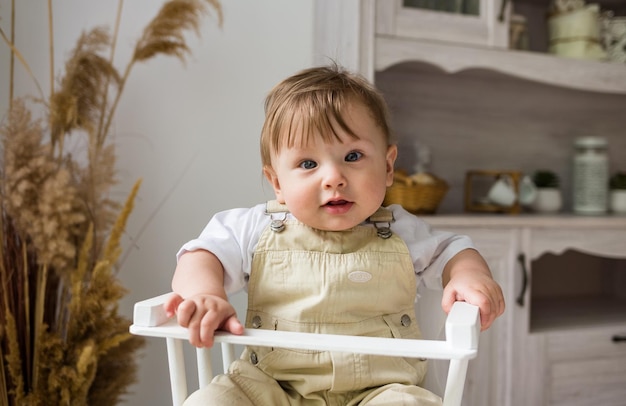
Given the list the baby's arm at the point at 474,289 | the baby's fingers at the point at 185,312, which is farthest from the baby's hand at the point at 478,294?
the baby's fingers at the point at 185,312

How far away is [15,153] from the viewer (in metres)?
1.38

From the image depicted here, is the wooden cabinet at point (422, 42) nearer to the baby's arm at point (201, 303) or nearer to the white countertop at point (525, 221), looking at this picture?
the white countertop at point (525, 221)

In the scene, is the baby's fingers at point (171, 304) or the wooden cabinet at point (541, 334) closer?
the baby's fingers at point (171, 304)

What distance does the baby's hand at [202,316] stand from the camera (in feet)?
2.52

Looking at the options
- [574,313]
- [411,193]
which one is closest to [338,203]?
[411,193]

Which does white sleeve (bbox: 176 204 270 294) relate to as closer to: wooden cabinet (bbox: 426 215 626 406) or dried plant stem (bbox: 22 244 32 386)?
dried plant stem (bbox: 22 244 32 386)

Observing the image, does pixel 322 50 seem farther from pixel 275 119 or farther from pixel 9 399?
pixel 9 399

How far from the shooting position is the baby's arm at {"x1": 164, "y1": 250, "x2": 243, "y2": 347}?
2.53 ft

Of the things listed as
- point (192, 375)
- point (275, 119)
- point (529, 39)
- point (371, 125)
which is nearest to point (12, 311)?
point (192, 375)

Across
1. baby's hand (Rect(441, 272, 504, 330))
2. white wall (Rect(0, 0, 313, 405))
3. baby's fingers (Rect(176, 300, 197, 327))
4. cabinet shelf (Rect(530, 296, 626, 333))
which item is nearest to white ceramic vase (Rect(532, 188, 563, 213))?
cabinet shelf (Rect(530, 296, 626, 333))

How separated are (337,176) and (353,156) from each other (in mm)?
58

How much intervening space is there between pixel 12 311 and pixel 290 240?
83 cm

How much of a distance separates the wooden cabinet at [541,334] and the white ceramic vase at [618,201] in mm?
281

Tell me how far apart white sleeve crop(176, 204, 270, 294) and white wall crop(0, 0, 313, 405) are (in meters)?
0.79
